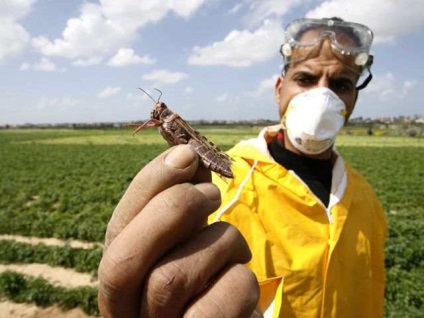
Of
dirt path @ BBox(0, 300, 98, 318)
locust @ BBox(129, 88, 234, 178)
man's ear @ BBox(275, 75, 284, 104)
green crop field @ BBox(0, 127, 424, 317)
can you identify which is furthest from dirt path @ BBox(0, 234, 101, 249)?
locust @ BBox(129, 88, 234, 178)

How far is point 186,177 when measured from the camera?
147cm

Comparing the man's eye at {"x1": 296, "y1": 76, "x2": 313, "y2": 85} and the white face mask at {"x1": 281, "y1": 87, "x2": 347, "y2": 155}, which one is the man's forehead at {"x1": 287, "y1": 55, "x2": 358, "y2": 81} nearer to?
the man's eye at {"x1": 296, "y1": 76, "x2": 313, "y2": 85}

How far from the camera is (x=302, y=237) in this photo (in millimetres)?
2760

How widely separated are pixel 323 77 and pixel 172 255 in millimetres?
2863

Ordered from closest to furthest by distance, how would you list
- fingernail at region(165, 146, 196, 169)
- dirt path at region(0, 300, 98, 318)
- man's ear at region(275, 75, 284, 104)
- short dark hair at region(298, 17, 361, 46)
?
1. fingernail at region(165, 146, 196, 169)
2. short dark hair at region(298, 17, 361, 46)
3. man's ear at region(275, 75, 284, 104)
4. dirt path at region(0, 300, 98, 318)

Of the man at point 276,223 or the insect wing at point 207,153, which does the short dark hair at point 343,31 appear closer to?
the man at point 276,223

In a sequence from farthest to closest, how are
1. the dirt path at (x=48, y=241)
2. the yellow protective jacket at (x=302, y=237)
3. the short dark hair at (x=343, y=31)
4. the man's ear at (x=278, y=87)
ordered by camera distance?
the dirt path at (x=48, y=241)
the man's ear at (x=278, y=87)
the short dark hair at (x=343, y=31)
the yellow protective jacket at (x=302, y=237)

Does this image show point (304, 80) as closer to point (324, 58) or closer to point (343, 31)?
point (324, 58)

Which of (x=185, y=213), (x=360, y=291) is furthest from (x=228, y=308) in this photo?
(x=360, y=291)

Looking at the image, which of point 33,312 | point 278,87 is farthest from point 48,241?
→ point 278,87

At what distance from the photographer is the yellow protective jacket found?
8.64 ft

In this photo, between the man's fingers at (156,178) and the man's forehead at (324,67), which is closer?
the man's fingers at (156,178)

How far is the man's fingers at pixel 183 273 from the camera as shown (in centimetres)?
136

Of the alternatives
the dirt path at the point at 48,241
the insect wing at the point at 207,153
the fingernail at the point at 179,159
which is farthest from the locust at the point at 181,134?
the dirt path at the point at 48,241
